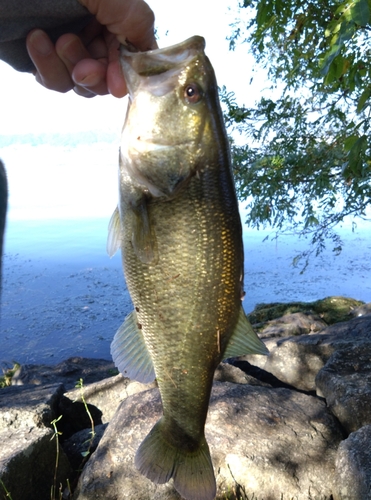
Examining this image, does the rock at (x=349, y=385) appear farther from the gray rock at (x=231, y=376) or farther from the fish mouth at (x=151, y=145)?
the fish mouth at (x=151, y=145)

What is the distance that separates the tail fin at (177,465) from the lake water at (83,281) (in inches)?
291

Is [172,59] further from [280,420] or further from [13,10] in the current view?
[280,420]

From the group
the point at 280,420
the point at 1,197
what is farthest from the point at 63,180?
the point at 1,197

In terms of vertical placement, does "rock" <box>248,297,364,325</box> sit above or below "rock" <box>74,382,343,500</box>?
below

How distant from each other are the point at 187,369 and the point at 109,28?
4.93ft

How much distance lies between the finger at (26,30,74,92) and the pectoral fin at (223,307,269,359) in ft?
4.67

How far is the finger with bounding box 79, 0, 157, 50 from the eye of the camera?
1845 millimetres

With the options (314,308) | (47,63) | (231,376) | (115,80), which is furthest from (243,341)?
(314,308)

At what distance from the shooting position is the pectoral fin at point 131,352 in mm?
1854

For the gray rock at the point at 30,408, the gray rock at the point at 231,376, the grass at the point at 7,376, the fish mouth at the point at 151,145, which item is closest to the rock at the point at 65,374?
the grass at the point at 7,376

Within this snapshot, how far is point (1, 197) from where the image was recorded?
105cm

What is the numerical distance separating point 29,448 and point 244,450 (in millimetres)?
1539

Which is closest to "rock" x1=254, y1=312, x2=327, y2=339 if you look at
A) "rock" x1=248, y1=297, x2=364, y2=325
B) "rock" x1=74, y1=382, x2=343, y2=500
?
"rock" x1=248, y1=297, x2=364, y2=325

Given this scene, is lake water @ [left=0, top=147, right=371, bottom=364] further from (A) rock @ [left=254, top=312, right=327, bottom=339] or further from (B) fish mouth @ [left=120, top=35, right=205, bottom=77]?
(B) fish mouth @ [left=120, top=35, right=205, bottom=77]
